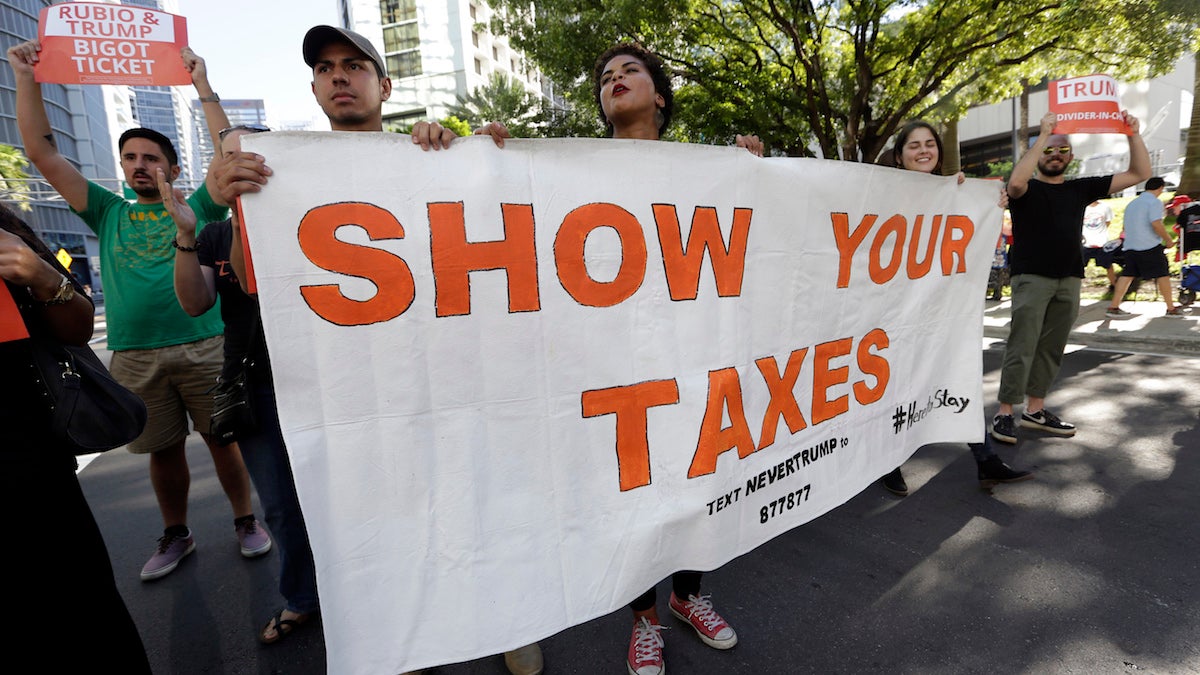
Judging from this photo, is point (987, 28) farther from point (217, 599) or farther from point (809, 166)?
point (217, 599)

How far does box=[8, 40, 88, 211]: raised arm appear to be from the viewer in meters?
2.02

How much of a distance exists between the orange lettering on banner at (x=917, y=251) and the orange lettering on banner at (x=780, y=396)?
87cm

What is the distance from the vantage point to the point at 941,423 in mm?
2955

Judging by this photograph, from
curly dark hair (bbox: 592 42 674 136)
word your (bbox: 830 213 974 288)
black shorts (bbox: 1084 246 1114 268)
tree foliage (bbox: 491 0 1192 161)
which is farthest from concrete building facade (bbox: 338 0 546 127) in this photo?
word your (bbox: 830 213 974 288)

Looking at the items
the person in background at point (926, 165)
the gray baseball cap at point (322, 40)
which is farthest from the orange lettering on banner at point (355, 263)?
the person in background at point (926, 165)

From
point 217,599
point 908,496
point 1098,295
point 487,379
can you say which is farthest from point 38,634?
point 1098,295

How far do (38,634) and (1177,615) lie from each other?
3.56m

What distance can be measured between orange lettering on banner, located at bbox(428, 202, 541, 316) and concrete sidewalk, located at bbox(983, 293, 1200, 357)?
6.23 meters

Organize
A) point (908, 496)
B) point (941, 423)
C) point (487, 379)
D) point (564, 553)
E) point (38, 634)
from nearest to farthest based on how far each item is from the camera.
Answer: point (38, 634) < point (487, 379) < point (564, 553) < point (941, 423) < point (908, 496)

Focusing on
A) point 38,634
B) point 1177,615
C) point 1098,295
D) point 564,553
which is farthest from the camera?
point 1098,295

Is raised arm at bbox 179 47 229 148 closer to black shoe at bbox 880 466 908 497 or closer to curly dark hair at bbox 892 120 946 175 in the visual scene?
curly dark hair at bbox 892 120 946 175

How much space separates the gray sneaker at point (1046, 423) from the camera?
4055 mm

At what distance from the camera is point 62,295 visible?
4.84ft

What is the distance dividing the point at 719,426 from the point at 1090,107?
3446mm
